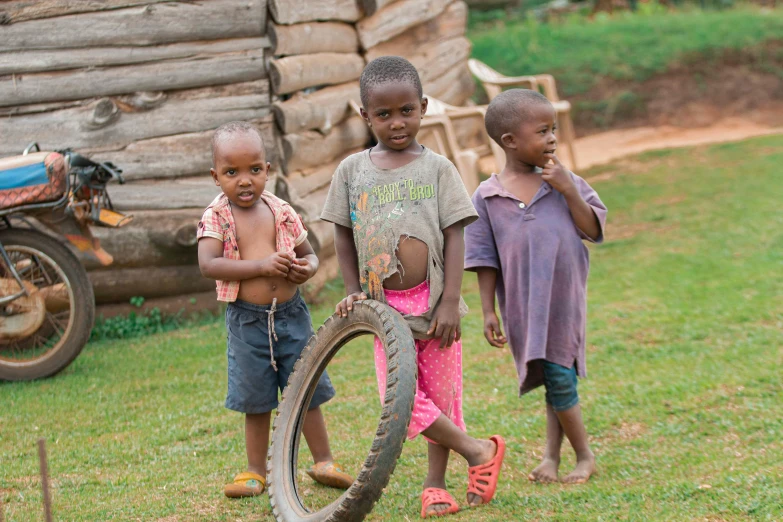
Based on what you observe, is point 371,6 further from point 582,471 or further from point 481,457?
point 481,457

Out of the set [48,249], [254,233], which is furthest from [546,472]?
[48,249]

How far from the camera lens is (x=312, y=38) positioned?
750 centimetres

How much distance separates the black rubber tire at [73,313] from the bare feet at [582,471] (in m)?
3.19

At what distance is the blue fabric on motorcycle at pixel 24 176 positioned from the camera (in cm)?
539

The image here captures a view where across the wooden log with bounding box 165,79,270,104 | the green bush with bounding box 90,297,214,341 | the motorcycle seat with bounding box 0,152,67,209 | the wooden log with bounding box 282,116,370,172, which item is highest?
the wooden log with bounding box 165,79,270,104

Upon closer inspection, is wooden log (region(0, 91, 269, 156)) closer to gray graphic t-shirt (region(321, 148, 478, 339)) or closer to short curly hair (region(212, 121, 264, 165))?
short curly hair (region(212, 121, 264, 165))

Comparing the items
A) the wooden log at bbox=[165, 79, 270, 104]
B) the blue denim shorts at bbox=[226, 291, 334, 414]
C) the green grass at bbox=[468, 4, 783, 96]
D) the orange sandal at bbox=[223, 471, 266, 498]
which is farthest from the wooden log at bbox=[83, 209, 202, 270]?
the green grass at bbox=[468, 4, 783, 96]

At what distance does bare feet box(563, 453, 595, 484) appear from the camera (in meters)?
3.81

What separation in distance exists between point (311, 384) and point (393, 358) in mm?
557

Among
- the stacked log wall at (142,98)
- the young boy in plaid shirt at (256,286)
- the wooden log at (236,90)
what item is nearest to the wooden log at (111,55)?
the stacked log wall at (142,98)

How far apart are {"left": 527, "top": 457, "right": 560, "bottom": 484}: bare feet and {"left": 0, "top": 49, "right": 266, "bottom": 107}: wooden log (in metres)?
3.93

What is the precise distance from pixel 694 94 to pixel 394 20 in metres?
8.40

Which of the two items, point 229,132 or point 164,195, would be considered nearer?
point 229,132

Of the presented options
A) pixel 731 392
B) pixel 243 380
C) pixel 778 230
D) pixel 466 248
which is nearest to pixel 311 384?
pixel 243 380
